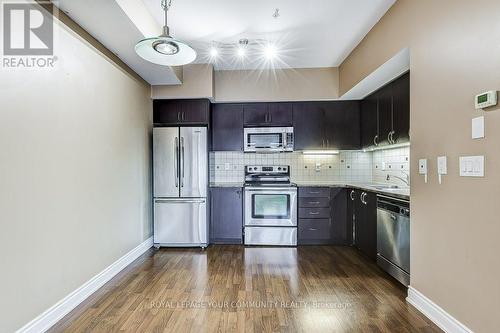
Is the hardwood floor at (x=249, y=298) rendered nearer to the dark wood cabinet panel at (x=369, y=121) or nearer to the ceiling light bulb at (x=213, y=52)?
the dark wood cabinet panel at (x=369, y=121)

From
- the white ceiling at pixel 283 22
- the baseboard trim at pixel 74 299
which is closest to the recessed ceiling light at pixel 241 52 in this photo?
the white ceiling at pixel 283 22

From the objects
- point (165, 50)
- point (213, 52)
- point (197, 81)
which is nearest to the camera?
point (165, 50)

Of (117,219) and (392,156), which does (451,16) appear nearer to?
(392,156)

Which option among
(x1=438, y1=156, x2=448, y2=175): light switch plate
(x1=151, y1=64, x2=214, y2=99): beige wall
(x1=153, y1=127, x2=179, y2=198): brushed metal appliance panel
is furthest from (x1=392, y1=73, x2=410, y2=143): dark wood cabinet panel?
(x1=153, y1=127, x2=179, y2=198): brushed metal appliance panel

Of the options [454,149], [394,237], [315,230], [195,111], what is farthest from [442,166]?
[195,111]

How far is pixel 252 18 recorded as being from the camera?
295 centimetres

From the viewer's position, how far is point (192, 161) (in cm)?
411

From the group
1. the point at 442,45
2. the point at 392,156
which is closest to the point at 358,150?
the point at 392,156

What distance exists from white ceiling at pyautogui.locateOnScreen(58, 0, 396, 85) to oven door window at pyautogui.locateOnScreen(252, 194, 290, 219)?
2031 mm

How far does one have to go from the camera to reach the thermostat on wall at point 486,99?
5.26 ft

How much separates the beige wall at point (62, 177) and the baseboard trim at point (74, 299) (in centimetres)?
5

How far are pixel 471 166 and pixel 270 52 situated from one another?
2778 millimetres

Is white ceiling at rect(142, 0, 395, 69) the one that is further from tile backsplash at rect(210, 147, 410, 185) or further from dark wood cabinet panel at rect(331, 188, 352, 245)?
dark wood cabinet panel at rect(331, 188, 352, 245)

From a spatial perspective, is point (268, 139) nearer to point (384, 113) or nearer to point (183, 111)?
point (183, 111)
